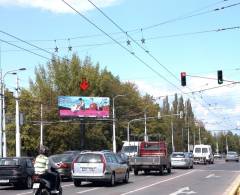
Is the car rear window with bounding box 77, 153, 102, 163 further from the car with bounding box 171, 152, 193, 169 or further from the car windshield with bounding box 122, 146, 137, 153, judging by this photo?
the car windshield with bounding box 122, 146, 137, 153

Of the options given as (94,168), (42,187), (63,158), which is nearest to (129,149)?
(63,158)

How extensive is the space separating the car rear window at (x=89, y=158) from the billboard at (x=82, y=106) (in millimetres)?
53474

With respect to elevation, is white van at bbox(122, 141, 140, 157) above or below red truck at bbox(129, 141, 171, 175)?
above

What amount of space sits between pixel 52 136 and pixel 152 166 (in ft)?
160

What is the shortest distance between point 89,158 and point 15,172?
337 centimetres

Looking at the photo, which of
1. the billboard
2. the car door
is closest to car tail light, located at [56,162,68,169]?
the car door

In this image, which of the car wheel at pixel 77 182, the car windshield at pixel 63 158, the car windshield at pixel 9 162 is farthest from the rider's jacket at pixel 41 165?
the car windshield at pixel 63 158

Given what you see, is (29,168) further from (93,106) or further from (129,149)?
(93,106)

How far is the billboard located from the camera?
80.2 meters

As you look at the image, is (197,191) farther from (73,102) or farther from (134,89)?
(134,89)

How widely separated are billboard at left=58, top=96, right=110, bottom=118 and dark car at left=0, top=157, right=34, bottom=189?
53.2 metres

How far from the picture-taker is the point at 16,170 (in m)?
25.8

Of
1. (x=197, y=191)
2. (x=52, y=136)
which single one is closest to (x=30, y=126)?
(x=52, y=136)

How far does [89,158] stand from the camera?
26.4 m
